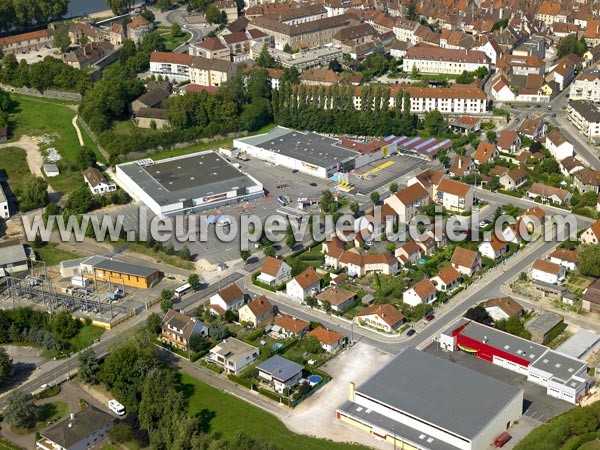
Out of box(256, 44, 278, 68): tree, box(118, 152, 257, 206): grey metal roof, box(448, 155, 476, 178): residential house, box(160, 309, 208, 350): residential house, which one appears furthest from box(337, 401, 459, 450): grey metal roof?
box(256, 44, 278, 68): tree

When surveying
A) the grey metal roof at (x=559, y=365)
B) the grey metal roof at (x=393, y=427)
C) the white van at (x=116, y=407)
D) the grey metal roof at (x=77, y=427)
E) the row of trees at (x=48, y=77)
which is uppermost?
the row of trees at (x=48, y=77)

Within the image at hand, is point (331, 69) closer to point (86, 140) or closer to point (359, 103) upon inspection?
point (359, 103)

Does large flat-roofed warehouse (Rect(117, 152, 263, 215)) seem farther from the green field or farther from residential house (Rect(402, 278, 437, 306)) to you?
residential house (Rect(402, 278, 437, 306))

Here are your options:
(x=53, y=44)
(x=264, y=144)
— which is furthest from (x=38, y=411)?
(x=53, y=44)

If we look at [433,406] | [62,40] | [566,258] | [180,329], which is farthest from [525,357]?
[62,40]

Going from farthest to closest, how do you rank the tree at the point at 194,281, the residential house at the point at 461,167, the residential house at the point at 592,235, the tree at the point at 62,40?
the tree at the point at 62,40 < the residential house at the point at 461,167 < the residential house at the point at 592,235 < the tree at the point at 194,281

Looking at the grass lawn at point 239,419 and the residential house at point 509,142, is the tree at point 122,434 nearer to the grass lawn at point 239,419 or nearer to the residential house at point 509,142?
the grass lawn at point 239,419

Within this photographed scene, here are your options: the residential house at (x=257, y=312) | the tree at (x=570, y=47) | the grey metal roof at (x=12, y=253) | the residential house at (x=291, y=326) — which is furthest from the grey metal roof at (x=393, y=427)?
the tree at (x=570, y=47)
